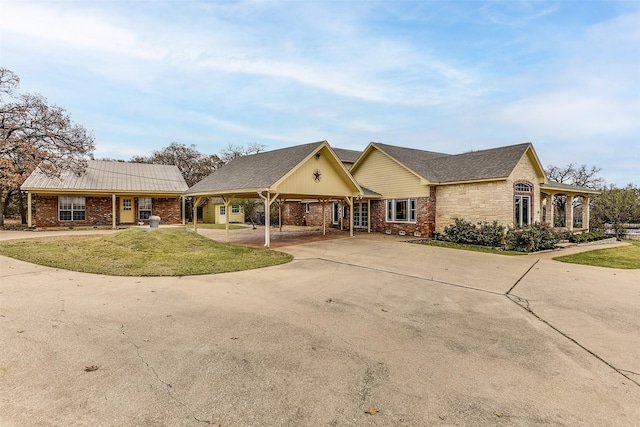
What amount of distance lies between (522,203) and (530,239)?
134 inches

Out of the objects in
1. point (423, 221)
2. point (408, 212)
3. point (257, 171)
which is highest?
point (257, 171)

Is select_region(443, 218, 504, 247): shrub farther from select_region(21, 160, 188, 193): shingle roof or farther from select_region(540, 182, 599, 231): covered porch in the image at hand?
select_region(21, 160, 188, 193): shingle roof

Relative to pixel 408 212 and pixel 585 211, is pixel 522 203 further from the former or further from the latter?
pixel 585 211

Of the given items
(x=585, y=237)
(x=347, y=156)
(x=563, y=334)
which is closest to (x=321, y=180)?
(x=563, y=334)

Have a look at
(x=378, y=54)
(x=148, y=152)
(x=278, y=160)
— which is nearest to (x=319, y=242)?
(x=278, y=160)

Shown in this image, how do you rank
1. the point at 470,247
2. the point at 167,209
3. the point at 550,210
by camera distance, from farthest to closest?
1. the point at 167,209
2. the point at 550,210
3. the point at 470,247

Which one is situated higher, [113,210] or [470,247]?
[113,210]

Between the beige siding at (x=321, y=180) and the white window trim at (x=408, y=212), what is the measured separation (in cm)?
340

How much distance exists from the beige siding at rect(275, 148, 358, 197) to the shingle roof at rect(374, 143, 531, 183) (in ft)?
14.4

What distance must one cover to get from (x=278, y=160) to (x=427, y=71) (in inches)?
457

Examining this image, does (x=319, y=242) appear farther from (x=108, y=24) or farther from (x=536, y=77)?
(x=536, y=77)

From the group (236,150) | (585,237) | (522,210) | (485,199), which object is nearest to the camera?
(485,199)

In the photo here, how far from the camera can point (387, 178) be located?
20.2 meters

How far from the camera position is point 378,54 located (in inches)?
677
